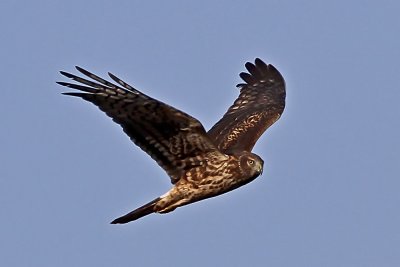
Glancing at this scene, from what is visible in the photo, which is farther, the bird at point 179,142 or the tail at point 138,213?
the tail at point 138,213

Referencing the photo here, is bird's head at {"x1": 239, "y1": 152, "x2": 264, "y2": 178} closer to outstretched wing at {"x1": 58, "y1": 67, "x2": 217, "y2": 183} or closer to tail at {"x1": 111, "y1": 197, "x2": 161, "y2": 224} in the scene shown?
outstretched wing at {"x1": 58, "y1": 67, "x2": 217, "y2": 183}

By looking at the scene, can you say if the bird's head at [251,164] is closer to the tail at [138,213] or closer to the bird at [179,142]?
the bird at [179,142]

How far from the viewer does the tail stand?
13.0m

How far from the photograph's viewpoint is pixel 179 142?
1295cm

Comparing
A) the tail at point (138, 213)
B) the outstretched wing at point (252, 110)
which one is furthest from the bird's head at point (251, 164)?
the tail at point (138, 213)

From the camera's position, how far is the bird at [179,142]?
39.7ft

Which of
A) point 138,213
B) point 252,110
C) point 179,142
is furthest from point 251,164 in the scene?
point 252,110

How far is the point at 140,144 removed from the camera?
13008 mm

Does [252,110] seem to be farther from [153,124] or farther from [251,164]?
[153,124]

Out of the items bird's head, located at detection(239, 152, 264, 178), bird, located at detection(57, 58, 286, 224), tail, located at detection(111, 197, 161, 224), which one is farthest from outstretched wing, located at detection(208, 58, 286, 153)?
tail, located at detection(111, 197, 161, 224)

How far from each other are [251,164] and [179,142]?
964mm

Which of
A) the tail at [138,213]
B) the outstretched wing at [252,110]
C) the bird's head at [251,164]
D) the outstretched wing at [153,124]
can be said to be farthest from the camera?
the outstretched wing at [252,110]

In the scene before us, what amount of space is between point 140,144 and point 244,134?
2098 millimetres

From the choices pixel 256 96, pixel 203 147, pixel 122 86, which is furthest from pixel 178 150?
pixel 256 96
